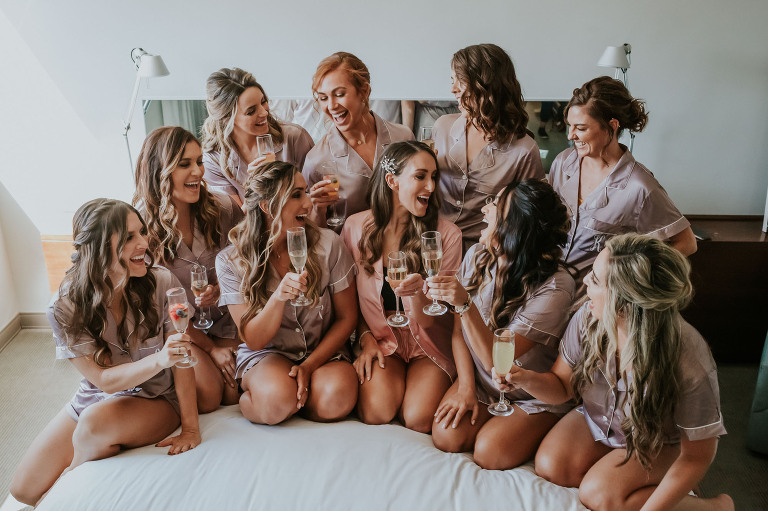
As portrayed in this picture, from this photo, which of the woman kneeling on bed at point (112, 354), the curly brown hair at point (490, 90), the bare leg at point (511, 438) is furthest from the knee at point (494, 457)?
the curly brown hair at point (490, 90)

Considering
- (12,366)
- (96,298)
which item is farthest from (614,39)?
(12,366)

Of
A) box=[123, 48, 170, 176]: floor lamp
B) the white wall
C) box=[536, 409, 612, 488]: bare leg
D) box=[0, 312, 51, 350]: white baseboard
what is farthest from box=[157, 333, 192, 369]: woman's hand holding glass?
box=[0, 312, 51, 350]: white baseboard

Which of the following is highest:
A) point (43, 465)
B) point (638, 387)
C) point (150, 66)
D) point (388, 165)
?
point (150, 66)

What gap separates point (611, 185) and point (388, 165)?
100 centimetres

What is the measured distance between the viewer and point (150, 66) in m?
4.04

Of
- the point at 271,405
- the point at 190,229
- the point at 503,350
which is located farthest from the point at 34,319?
the point at 503,350

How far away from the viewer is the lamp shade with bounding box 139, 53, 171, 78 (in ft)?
13.2

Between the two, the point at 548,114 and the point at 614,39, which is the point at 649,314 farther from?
the point at 614,39

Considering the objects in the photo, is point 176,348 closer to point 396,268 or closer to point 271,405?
point 271,405

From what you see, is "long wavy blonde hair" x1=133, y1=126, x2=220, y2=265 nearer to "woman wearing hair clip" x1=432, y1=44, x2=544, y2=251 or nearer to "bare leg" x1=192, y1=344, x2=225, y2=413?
"bare leg" x1=192, y1=344, x2=225, y2=413

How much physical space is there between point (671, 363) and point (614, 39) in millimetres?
2721

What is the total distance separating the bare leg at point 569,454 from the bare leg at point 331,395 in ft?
2.55

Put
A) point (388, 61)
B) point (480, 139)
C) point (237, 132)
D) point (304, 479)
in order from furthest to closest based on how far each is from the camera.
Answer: point (388, 61), point (237, 132), point (480, 139), point (304, 479)

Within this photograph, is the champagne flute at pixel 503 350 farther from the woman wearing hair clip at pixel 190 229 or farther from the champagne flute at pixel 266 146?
the champagne flute at pixel 266 146
